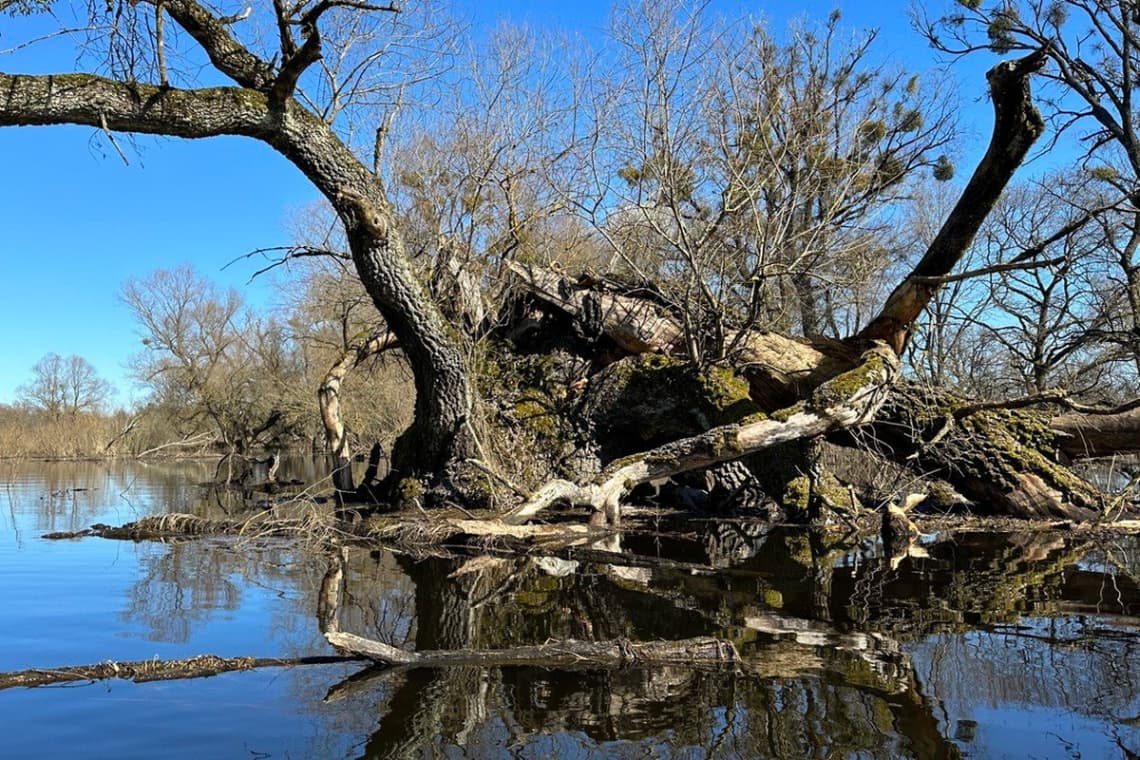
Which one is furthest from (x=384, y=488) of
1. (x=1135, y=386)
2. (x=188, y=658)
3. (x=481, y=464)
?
(x=1135, y=386)

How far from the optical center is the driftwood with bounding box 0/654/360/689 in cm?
395

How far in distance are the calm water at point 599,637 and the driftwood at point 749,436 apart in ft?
4.53

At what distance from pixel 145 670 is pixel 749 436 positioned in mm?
→ 7729

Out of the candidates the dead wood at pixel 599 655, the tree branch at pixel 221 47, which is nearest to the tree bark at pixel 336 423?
the tree branch at pixel 221 47

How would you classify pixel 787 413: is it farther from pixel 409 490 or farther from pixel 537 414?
pixel 409 490

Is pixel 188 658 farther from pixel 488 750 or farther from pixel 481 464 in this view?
pixel 481 464

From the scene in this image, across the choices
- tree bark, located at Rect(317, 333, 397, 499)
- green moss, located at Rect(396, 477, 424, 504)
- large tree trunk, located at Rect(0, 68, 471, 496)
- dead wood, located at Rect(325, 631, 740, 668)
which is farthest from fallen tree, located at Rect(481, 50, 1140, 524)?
dead wood, located at Rect(325, 631, 740, 668)

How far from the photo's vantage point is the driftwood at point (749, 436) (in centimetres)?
988

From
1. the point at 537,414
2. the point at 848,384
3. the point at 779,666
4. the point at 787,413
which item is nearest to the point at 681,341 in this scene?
the point at 537,414

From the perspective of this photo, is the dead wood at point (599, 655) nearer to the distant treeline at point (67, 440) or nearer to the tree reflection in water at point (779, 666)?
the tree reflection in water at point (779, 666)

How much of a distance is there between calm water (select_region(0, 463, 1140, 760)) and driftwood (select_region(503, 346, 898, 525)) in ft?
4.53

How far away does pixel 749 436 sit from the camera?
10.4 m

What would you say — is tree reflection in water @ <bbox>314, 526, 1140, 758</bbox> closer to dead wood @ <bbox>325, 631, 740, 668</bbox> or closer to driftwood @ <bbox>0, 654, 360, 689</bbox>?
dead wood @ <bbox>325, 631, 740, 668</bbox>

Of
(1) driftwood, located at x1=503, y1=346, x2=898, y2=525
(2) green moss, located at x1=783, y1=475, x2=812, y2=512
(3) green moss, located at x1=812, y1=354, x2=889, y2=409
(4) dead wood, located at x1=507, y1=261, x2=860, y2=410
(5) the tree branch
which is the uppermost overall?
(5) the tree branch
